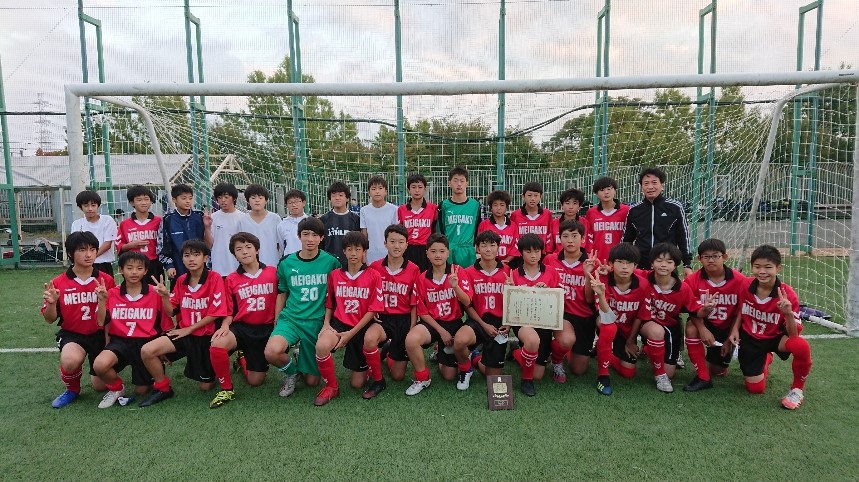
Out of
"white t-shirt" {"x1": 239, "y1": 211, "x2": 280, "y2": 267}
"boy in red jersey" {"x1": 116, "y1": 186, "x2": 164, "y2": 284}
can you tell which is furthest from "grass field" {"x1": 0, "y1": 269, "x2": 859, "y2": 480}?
"boy in red jersey" {"x1": 116, "y1": 186, "x2": 164, "y2": 284}

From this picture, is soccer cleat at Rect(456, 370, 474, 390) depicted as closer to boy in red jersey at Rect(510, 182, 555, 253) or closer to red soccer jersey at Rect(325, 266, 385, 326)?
red soccer jersey at Rect(325, 266, 385, 326)

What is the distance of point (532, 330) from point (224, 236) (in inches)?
111

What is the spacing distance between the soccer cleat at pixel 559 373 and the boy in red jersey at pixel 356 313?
1299 millimetres

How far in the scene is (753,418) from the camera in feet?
10.0

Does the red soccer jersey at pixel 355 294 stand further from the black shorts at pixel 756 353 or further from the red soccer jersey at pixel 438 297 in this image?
the black shorts at pixel 756 353

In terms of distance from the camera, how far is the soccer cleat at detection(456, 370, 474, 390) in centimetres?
359

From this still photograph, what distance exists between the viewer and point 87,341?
353 centimetres

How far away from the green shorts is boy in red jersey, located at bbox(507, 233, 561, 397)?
1508mm

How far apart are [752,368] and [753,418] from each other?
51 cm

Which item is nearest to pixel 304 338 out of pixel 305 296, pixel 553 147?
pixel 305 296

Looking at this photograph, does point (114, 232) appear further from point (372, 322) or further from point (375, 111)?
point (375, 111)

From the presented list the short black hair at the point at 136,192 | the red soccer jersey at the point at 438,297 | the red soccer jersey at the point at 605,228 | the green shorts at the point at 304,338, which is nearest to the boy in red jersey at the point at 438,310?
the red soccer jersey at the point at 438,297

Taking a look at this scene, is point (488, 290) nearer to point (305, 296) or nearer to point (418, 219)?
point (418, 219)

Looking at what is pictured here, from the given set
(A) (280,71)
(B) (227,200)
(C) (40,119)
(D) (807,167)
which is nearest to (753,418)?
(B) (227,200)
